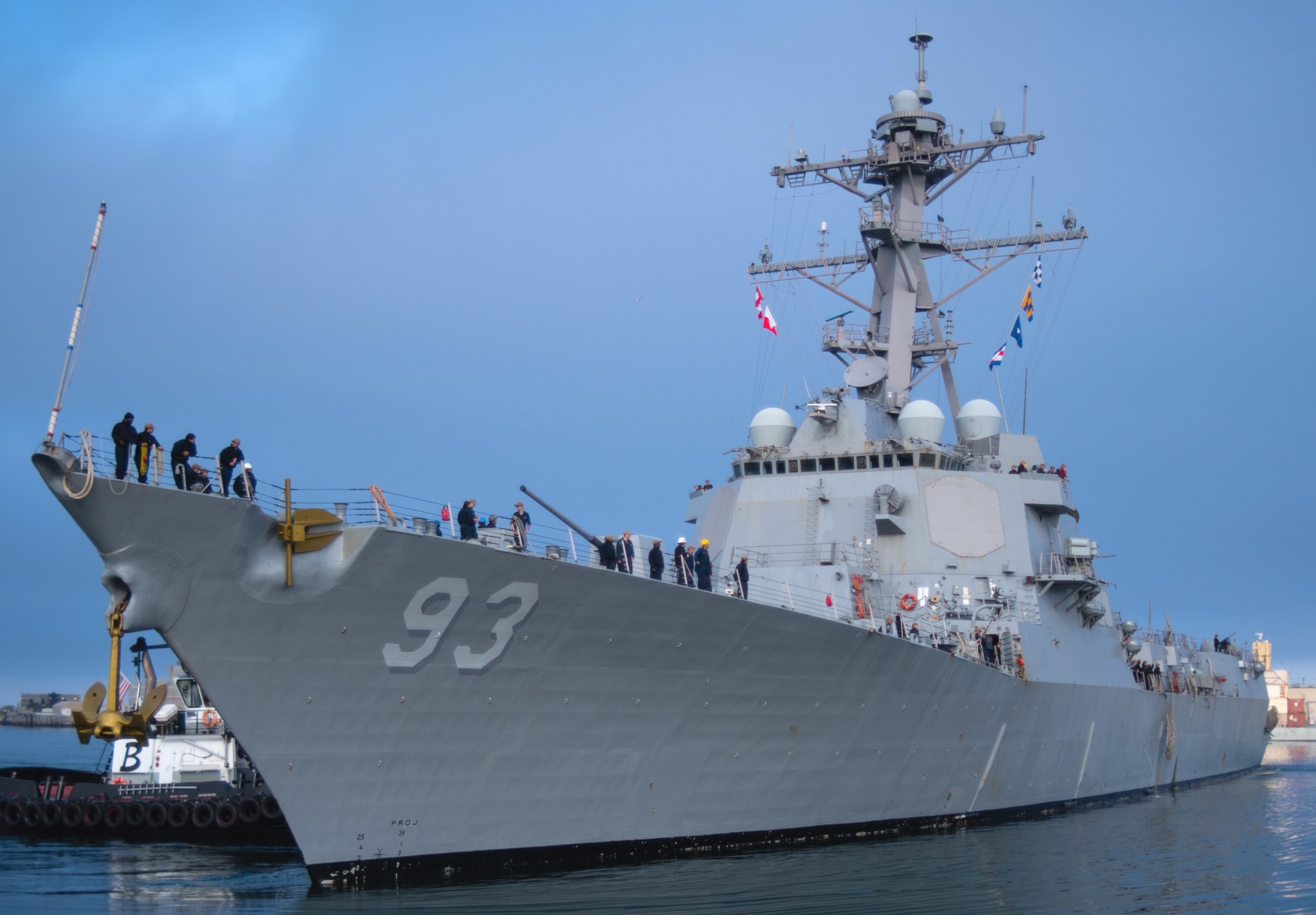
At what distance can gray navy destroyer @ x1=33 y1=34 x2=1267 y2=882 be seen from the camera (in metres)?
11.2

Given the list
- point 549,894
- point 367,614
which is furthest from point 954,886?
point 367,614

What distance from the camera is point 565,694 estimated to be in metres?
12.6

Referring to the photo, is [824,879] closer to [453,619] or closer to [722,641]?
[722,641]

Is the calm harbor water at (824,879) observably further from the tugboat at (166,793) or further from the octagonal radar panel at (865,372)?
the octagonal radar panel at (865,372)

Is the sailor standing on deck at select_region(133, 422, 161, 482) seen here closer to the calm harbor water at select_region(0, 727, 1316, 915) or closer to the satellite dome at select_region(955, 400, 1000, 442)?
the calm harbor water at select_region(0, 727, 1316, 915)

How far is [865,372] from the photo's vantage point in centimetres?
2117

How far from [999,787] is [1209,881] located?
4982mm

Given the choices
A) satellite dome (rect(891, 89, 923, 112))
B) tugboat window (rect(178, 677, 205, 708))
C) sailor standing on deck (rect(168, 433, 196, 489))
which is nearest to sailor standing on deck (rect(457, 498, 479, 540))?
sailor standing on deck (rect(168, 433, 196, 489))

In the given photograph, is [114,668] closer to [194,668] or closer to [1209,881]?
[194,668]

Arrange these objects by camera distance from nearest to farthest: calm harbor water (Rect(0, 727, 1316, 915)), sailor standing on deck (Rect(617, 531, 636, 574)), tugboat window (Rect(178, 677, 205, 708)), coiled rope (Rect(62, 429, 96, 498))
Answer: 1. coiled rope (Rect(62, 429, 96, 498))
2. calm harbor water (Rect(0, 727, 1316, 915))
3. sailor standing on deck (Rect(617, 531, 636, 574))
4. tugboat window (Rect(178, 677, 205, 708))

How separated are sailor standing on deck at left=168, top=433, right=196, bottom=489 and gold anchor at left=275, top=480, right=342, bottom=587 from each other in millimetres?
849

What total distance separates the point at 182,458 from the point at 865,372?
42.0 ft

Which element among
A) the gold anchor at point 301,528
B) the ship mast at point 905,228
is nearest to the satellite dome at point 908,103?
the ship mast at point 905,228

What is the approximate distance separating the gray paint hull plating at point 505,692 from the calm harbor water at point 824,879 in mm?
634
